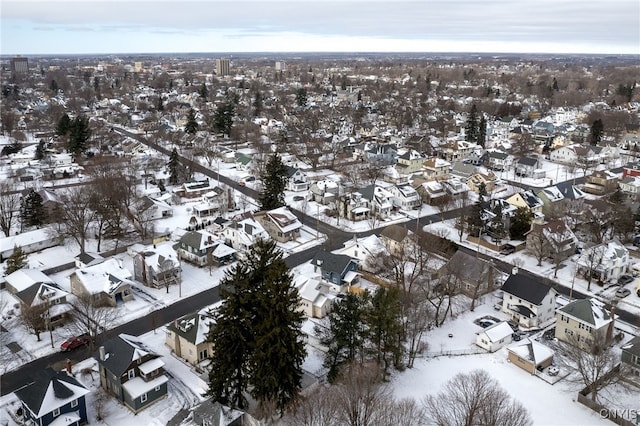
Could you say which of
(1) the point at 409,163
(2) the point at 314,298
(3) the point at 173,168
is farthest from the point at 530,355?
(3) the point at 173,168

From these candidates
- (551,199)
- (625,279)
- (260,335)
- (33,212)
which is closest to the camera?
(260,335)

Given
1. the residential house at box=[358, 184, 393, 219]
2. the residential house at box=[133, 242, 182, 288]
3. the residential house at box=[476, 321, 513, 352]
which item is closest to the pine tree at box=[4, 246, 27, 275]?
the residential house at box=[133, 242, 182, 288]

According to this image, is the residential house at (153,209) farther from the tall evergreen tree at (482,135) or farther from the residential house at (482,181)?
the tall evergreen tree at (482,135)

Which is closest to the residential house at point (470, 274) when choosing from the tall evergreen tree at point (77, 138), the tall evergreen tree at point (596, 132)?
the tall evergreen tree at point (77, 138)

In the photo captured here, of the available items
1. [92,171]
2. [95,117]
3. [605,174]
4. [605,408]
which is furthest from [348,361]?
[95,117]

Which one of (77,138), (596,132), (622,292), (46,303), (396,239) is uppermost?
(596,132)

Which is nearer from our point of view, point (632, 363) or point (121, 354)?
point (121, 354)

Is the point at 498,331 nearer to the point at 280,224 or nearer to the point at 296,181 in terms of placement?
the point at 280,224

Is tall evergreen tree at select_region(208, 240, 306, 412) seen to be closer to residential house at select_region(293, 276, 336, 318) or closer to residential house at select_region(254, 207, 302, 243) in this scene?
residential house at select_region(293, 276, 336, 318)
